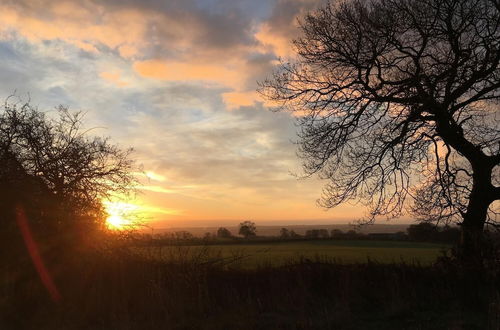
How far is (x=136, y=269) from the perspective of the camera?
1183 centimetres

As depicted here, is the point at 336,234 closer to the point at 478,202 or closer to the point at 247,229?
the point at 247,229

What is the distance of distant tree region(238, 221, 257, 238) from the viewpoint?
2830 inches

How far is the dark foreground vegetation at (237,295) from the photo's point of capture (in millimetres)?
8797

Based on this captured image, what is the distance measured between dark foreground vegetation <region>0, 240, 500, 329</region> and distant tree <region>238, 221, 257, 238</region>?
59.3 m

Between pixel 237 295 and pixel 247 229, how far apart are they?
6297 cm

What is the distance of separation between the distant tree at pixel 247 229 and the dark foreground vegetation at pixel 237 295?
5928 cm

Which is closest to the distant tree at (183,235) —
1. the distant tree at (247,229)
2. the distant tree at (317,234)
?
the distant tree at (317,234)

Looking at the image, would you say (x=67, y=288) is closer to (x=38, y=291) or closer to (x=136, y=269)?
(x=38, y=291)

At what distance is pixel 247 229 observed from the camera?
7275 cm

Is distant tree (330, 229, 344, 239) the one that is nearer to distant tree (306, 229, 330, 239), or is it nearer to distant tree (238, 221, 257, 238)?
distant tree (306, 229, 330, 239)

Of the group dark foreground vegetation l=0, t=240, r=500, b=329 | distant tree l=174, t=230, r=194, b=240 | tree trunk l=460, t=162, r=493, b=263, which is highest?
tree trunk l=460, t=162, r=493, b=263

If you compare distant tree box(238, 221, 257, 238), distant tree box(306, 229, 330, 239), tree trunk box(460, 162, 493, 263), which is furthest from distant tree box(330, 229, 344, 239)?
tree trunk box(460, 162, 493, 263)

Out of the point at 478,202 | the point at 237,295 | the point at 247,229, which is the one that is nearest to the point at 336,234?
the point at 247,229

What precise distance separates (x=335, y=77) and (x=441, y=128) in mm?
3605
